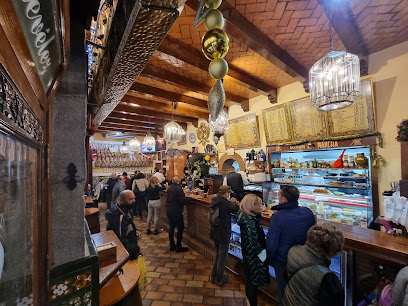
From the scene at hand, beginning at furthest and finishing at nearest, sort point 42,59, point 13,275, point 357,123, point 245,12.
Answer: point 357,123 → point 245,12 → point 42,59 → point 13,275

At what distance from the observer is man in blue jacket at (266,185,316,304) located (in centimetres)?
225

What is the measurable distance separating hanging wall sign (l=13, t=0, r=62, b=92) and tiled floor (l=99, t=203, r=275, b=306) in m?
3.31

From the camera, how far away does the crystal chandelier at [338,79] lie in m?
2.61

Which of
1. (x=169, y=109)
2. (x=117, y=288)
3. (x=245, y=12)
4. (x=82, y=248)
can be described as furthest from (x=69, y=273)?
(x=169, y=109)

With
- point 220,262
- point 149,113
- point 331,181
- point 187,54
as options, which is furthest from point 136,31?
point 149,113

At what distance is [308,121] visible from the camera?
15.7ft

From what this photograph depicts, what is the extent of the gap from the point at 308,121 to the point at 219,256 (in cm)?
373

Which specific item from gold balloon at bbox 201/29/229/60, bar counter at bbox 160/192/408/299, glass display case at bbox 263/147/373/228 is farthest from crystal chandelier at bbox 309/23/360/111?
gold balloon at bbox 201/29/229/60

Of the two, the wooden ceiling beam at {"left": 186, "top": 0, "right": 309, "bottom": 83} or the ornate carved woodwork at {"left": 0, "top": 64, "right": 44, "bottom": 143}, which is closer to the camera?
the ornate carved woodwork at {"left": 0, "top": 64, "right": 44, "bottom": 143}

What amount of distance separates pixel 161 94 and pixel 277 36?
3554mm

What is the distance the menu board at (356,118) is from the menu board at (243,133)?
226 cm

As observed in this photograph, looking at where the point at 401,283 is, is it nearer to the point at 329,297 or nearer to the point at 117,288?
the point at 329,297

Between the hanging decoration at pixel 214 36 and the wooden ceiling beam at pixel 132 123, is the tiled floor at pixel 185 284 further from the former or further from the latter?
the wooden ceiling beam at pixel 132 123

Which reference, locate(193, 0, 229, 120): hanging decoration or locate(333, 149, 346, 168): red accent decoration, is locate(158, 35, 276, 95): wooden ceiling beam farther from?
locate(333, 149, 346, 168): red accent decoration
